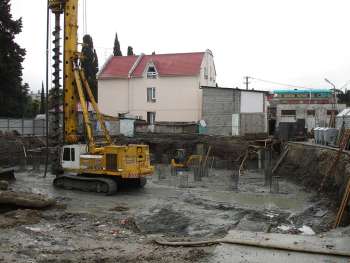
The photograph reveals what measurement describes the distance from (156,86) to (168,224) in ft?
110

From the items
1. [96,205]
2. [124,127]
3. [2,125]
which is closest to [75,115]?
[96,205]

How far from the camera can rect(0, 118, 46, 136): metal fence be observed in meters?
39.4

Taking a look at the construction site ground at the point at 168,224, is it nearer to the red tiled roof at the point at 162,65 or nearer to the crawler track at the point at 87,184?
the crawler track at the point at 87,184

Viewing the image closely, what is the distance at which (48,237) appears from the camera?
452 inches

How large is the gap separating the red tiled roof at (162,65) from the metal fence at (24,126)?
932cm

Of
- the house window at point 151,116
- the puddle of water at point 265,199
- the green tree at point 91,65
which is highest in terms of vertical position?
the green tree at point 91,65

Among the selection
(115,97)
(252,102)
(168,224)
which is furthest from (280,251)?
(115,97)

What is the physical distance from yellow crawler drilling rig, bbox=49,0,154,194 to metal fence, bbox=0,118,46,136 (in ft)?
64.4

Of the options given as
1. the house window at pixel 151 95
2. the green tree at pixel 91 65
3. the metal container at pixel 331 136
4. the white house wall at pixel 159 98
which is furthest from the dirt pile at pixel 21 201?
the green tree at pixel 91 65

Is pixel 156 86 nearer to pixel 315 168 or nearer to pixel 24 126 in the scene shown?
pixel 24 126

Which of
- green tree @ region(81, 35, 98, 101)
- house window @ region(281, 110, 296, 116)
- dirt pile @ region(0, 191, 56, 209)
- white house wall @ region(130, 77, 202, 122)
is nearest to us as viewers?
dirt pile @ region(0, 191, 56, 209)

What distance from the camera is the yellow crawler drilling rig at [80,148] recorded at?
62.8 feet

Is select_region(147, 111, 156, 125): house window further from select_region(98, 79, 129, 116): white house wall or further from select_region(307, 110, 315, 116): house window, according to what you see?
select_region(307, 110, 315, 116): house window

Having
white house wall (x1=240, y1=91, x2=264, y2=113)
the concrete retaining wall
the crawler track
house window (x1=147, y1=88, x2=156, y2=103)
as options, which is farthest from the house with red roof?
the crawler track
